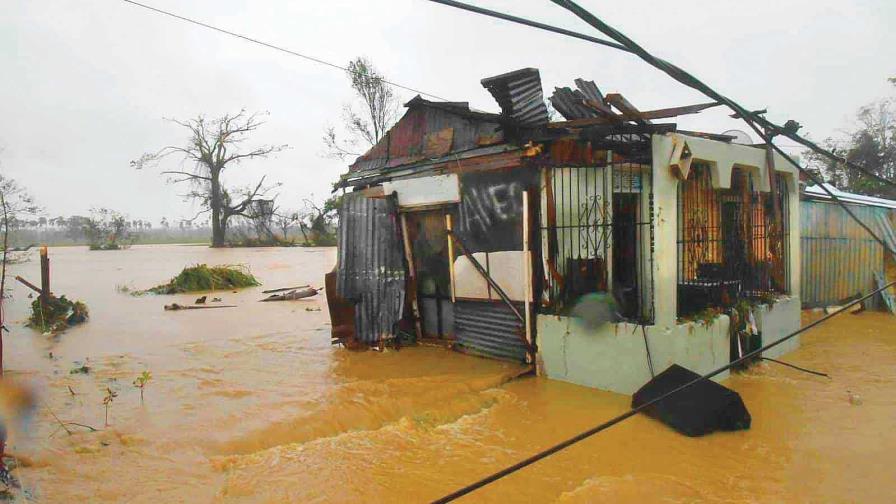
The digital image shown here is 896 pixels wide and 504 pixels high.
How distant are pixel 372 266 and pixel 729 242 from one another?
18.5 ft

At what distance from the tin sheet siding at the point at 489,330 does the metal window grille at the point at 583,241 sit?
28.8 inches

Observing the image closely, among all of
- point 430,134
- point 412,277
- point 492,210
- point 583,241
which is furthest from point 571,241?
point 430,134

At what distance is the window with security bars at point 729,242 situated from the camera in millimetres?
7430

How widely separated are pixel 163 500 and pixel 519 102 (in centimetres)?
594

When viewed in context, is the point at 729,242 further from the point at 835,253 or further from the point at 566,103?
the point at 835,253

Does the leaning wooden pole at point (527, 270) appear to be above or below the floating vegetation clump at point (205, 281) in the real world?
above

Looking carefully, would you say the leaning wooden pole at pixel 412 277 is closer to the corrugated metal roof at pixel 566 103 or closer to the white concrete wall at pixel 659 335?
the white concrete wall at pixel 659 335

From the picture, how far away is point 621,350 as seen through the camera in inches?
251

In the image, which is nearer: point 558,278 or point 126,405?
point 126,405

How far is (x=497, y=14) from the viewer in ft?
11.7

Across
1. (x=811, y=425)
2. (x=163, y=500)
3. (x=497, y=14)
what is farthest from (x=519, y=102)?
(x=163, y=500)

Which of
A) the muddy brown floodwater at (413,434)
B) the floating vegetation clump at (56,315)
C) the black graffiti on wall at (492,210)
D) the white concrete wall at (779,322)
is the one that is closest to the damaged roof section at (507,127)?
the black graffiti on wall at (492,210)

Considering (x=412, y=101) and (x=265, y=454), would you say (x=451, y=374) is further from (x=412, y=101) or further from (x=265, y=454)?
(x=412, y=101)

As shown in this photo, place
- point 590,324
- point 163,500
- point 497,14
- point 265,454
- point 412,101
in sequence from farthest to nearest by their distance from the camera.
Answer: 1. point 412,101
2. point 590,324
3. point 265,454
4. point 163,500
5. point 497,14
